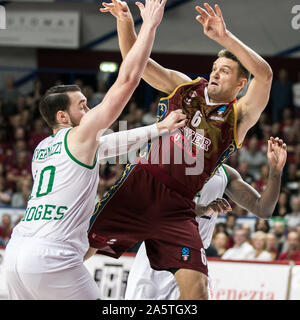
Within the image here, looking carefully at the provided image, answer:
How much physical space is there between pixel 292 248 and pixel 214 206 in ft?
15.0

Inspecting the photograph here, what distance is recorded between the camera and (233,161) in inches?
517

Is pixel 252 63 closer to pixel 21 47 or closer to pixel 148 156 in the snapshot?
pixel 148 156

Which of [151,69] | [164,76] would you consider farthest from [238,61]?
[151,69]

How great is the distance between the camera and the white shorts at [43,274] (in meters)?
4.03

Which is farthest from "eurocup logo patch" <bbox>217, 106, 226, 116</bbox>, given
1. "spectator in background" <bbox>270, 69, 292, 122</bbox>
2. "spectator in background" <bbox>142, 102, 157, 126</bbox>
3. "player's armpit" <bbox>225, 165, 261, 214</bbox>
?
"spectator in background" <bbox>270, 69, 292, 122</bbox>

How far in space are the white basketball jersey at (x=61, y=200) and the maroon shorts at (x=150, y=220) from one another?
2.60ft

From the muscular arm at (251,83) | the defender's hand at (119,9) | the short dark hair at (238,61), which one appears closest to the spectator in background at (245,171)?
the short dark hair at (238,61)

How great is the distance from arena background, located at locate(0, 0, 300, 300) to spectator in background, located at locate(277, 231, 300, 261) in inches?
66.3

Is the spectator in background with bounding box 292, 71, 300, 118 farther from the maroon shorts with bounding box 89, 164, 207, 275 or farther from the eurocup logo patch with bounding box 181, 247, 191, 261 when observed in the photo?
the eurocup logo patch with bounding box 181, 247, 191, 261

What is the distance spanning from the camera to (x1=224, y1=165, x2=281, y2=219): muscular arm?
548cm

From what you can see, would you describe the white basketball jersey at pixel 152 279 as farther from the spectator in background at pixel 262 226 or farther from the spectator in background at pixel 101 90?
the spectator in background at pixel 101 90

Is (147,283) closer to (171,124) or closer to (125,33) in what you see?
(171,124)
